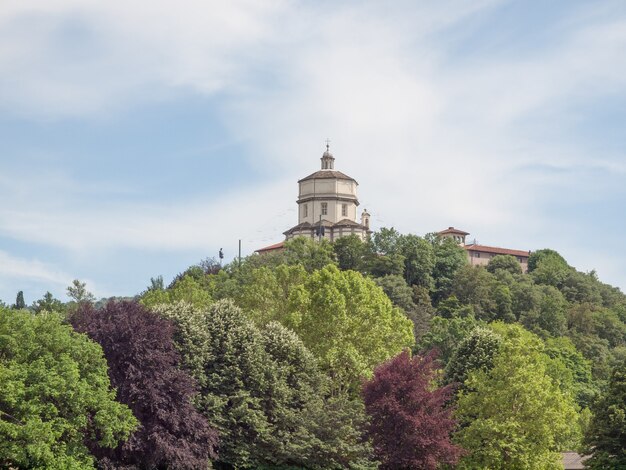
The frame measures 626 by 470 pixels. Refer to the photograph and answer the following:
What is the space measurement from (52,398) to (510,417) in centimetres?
2175

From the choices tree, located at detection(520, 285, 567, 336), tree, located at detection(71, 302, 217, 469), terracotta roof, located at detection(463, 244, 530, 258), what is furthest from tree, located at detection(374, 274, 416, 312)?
tree, located at detection(71, 302, 217, 469)

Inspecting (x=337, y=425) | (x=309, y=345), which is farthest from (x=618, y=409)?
(x=309, y=345)

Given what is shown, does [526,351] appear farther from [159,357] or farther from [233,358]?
[159,357]

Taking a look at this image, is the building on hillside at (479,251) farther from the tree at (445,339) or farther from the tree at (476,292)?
the tree at (445,339)

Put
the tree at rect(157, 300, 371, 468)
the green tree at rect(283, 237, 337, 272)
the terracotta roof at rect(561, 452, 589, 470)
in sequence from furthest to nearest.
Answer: the green tree at rect(283, 237, 337, 272)
the terracotta roof at rect(561, 452, 589, 470)
the tree at rect(157, 300, 371, 468)

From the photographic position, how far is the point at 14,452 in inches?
1474

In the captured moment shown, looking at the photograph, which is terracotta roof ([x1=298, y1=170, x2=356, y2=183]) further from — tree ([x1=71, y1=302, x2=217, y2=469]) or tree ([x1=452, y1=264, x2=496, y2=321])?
tree ([x1=71, y1=302, x2=217, y2=469])

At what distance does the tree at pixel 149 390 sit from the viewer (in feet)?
140

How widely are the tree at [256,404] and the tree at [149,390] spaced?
2.01 metres

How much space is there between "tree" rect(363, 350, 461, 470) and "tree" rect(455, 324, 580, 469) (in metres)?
1.44

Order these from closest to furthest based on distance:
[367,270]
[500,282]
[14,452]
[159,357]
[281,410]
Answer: [14,452] < [159,357] < [281,410] < [367,270] < [500,282]

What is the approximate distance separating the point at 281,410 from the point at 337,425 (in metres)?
2.75

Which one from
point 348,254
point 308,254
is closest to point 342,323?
point 308,254

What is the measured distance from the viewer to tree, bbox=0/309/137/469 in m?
37.6
